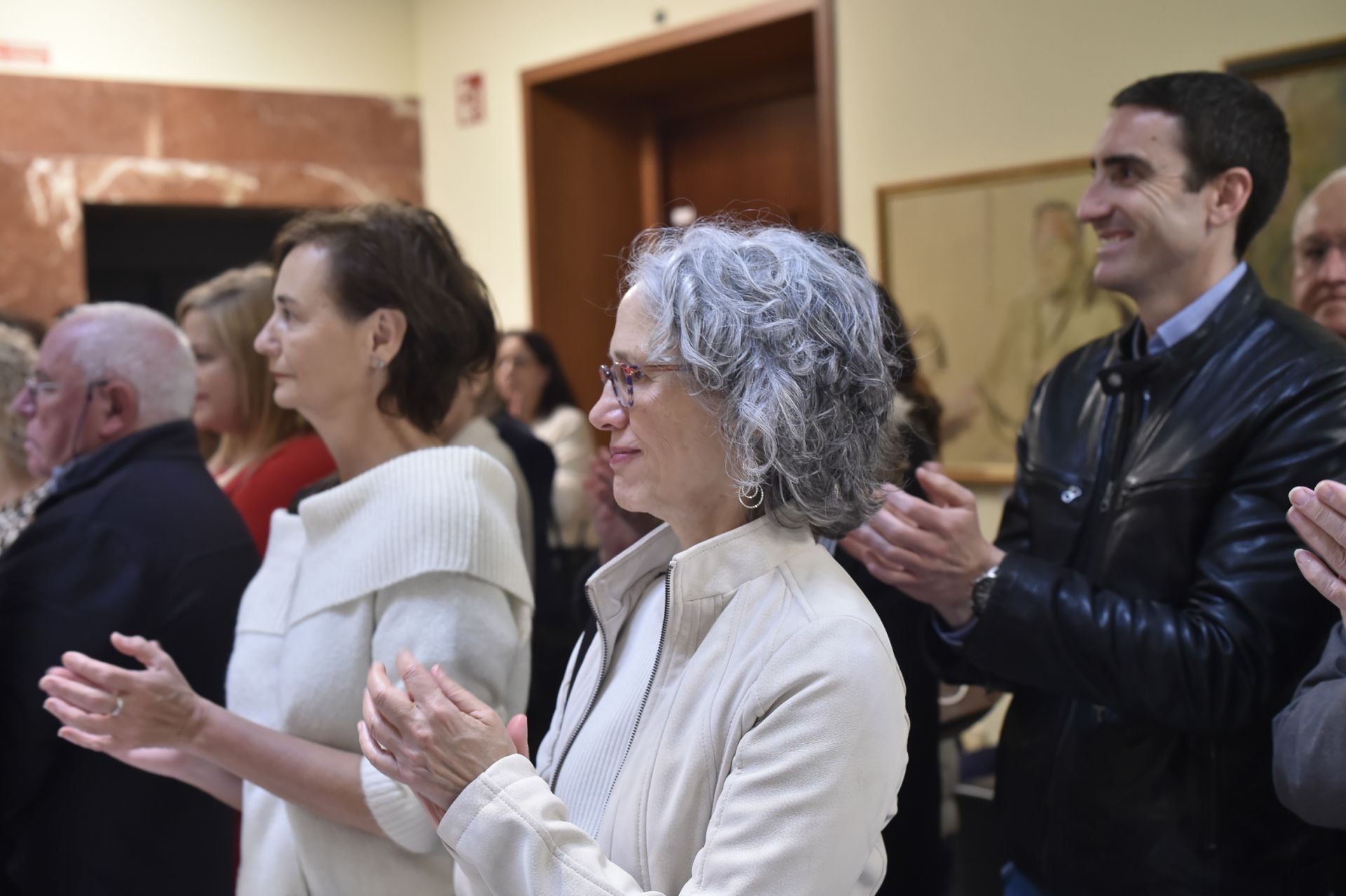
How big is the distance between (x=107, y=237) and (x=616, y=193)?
2.47 m

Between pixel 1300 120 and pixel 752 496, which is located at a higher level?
pixel 1300 120

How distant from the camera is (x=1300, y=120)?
3311 millimetres

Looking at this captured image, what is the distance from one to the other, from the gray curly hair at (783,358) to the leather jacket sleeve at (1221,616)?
1.54 ft

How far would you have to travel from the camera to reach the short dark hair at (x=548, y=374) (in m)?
5.14

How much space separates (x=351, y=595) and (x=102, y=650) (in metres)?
0.60

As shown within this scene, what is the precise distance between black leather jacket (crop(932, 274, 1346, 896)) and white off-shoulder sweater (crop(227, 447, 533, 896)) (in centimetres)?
71

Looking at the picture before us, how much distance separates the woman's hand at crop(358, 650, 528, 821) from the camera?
1264 mm

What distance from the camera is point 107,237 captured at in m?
5.96

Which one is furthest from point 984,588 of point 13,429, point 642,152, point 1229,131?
point 642,152

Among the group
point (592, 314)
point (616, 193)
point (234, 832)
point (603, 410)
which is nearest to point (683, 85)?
point (616, 193)

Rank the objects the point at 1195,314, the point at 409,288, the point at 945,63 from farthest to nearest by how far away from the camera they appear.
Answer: the point at 945,63, the point at 409,288, the point at 1195,314

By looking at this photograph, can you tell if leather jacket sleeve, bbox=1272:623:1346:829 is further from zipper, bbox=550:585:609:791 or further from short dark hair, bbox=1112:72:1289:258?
zipper, bbox=550:585:609:791

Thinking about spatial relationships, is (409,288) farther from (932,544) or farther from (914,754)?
(914,754)

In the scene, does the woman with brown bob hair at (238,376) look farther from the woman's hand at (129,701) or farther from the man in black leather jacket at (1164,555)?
the man in black leather jacket at (1164,555)
